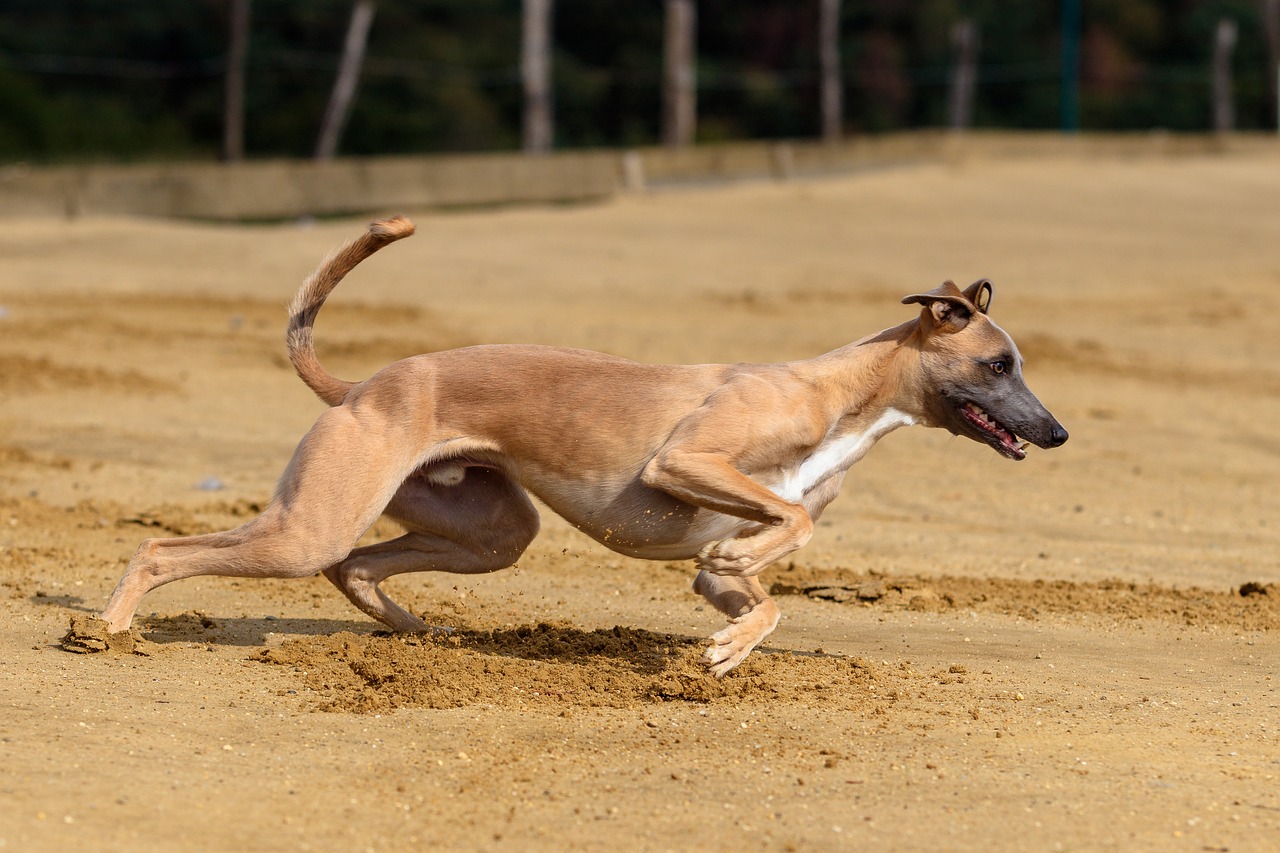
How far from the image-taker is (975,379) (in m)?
6.63

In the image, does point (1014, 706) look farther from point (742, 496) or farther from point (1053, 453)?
point (1053, 453)

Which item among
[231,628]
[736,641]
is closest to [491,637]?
[231,628]

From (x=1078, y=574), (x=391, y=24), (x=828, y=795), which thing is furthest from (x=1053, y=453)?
(x=391, y=24)

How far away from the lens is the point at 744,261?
20656 millimetres

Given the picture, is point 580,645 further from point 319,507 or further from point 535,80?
point 535,80

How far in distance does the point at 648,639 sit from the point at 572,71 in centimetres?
3768

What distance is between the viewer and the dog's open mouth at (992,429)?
6.68m

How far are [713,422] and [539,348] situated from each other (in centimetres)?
82

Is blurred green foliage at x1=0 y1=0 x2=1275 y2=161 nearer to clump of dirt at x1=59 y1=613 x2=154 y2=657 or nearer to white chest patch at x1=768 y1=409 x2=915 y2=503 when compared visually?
clump of dirt at x1=59 y1=613 x2=154 y2=657

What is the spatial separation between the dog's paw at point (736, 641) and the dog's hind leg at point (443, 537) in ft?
3.50

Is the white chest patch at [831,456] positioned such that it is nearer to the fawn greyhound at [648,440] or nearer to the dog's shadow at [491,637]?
the fawn greyhound at [648,440]

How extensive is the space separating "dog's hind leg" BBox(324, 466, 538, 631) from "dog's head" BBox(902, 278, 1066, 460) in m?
1.66

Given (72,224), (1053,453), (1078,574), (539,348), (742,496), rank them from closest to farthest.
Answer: (742,496)
(539,348)
(1078,574)
(1053,453)
(72,224)

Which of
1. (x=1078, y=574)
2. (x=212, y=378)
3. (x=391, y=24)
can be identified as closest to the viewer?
(x=1078, y=574)
